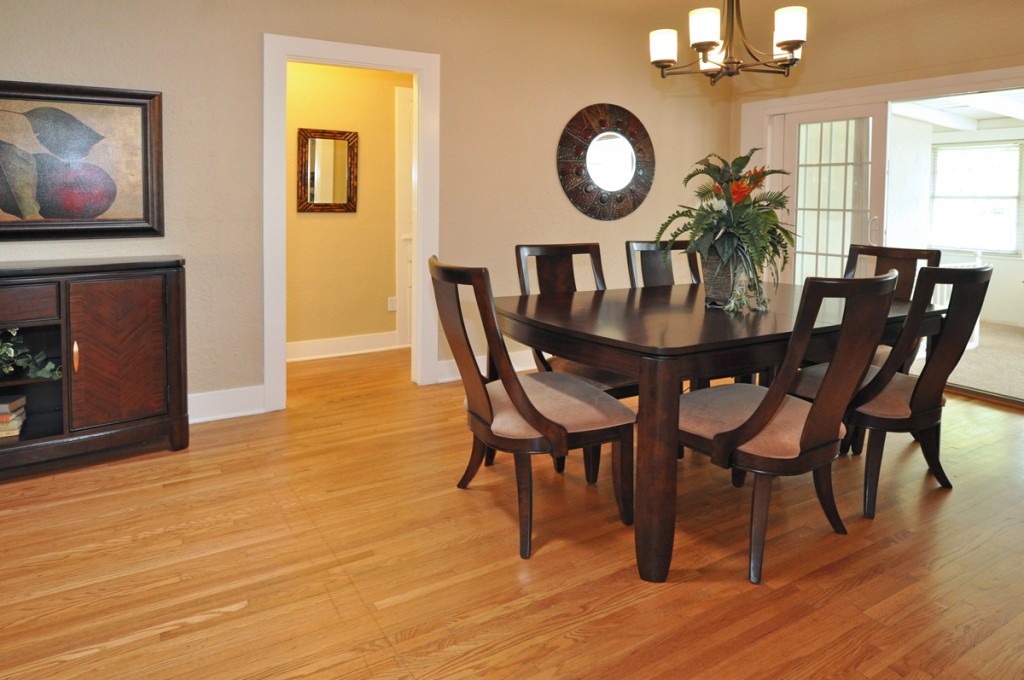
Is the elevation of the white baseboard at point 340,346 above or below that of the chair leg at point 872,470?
above

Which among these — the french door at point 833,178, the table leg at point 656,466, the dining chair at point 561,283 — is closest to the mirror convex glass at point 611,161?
the french door at point 833,178

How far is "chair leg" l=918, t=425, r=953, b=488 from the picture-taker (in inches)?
116

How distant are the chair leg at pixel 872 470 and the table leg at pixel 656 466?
95 centimetres

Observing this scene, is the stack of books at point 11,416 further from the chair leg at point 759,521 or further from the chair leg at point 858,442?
the chair leg at point 858,442

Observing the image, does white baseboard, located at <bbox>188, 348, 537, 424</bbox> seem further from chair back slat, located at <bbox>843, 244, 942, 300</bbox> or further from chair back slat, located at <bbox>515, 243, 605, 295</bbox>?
chair back slat, located at <bbox>843, 244, 942, 300</bbox>

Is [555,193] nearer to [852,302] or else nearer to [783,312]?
[783,312]

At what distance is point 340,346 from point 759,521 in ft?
13.3

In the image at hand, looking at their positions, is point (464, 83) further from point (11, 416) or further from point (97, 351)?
point (11, 416)

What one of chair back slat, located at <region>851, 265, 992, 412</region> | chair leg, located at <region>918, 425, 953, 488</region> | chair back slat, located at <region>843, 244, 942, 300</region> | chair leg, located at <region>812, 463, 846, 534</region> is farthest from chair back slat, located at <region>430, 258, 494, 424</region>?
chair back slat, located at <region>843, 244, 942, 300</region>

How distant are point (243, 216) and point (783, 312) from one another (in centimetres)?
280

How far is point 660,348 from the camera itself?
2102mm

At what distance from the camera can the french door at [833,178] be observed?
4.95 m

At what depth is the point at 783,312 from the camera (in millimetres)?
2807

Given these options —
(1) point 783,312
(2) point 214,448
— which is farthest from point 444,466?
(1) point 783,312
